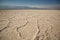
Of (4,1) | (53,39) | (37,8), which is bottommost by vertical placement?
(53,39)

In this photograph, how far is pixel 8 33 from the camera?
1273mm

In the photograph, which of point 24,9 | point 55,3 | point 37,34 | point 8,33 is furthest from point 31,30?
point 55,3

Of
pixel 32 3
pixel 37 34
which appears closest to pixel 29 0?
pixel 32 3

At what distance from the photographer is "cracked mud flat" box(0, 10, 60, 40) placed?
1.23 meters

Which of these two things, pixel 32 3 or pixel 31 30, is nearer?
pixel 31 30

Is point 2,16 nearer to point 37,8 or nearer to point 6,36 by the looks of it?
point 6,36

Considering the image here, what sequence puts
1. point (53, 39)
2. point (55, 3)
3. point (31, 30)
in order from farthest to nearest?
point (55, 3), point (31, 30), point (53, 39)

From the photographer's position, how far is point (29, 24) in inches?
58.2

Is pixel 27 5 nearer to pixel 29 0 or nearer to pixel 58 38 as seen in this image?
pixel 29 0

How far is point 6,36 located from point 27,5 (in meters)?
0.84

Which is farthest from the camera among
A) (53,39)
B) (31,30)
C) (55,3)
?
(55,3)

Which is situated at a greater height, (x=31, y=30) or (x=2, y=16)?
(x=2, y=16)

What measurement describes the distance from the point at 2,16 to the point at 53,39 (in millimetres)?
1014

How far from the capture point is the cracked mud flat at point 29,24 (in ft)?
4.04
